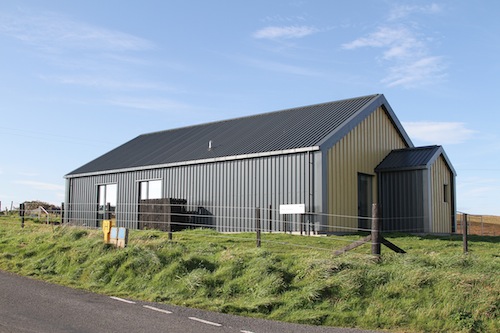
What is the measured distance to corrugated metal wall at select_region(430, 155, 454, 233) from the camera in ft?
70.6

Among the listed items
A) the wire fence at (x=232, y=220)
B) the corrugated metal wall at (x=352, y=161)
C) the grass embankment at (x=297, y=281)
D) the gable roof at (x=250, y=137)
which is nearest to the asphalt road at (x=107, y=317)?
the grass embankment at (x=297, y=281)

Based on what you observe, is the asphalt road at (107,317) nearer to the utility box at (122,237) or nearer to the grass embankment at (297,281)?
the grass embankment at (297,281)

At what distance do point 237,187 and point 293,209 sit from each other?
3.33m

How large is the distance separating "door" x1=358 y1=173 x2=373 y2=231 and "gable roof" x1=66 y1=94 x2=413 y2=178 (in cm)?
245

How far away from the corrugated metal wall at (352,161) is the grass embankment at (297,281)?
6775 mm

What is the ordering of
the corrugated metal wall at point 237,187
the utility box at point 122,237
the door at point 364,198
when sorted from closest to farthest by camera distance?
1. the utility box at point 122,237
2. the corrugated metal wall at point 237,187
3. the door at point 364,198

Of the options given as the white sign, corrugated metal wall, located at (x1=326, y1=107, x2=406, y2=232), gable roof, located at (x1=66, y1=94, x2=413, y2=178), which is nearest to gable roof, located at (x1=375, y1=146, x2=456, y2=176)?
corrugated metal wall, located at (x1=326, y1=107, x2=406, y2=232)

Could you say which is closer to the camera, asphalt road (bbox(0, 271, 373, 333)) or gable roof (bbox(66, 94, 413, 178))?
asphalt road (bbox(0, 271, 373, 333))

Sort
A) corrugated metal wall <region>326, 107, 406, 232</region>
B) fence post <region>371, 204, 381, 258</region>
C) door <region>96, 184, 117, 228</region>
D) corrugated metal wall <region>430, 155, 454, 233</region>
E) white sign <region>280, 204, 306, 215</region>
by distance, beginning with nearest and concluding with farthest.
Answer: fence post <region>371, 204, 381, 258</region> < white sign <region>280, 204, 306, 215</region> < corrugated metal wall <region>326, 107, 406, 232</region> < corrugated metal wall <region>430, 155, 454, 233</region> < door <region>96, 184, 117, 228</region>

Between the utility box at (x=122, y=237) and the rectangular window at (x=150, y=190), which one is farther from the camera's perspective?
the rectangular window at (x=150, y=190)

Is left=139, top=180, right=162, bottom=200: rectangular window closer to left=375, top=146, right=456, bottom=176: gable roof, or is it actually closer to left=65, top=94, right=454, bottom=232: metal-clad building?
left=65, top=94, right=454, bottom=232: metal-clad building

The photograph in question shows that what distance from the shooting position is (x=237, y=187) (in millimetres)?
21062

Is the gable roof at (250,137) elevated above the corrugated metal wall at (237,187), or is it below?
above

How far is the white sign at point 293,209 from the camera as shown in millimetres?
18266
